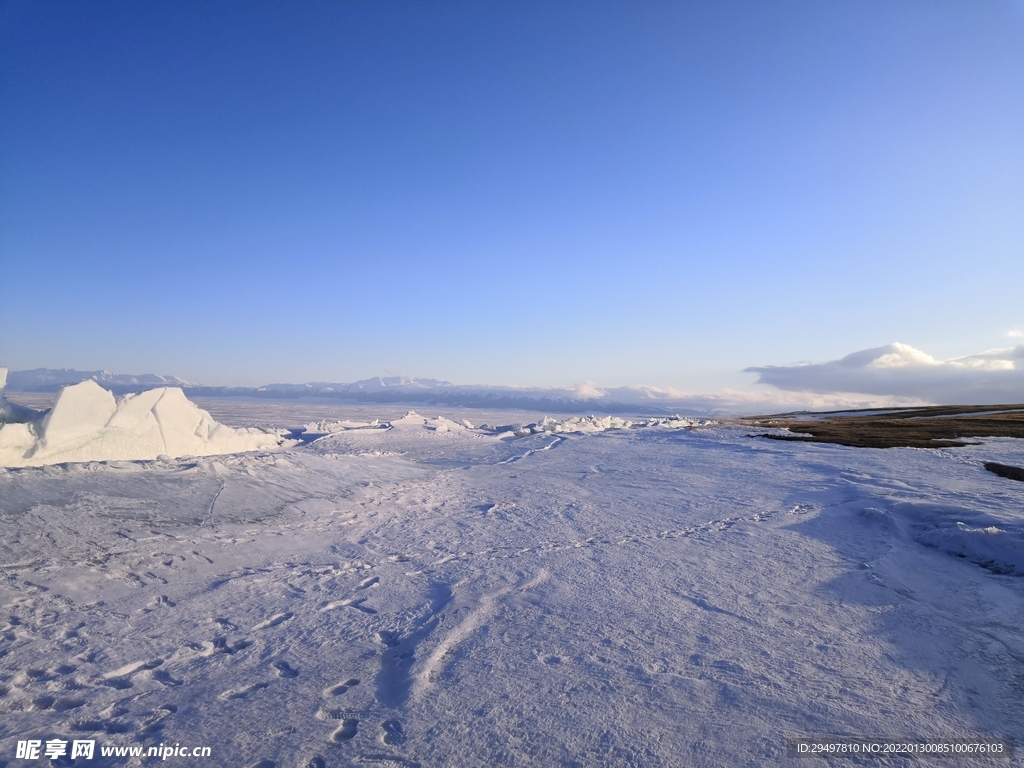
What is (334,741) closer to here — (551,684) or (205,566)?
(551,684)

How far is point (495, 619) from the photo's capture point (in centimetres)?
441

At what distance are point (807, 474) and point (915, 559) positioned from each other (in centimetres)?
507

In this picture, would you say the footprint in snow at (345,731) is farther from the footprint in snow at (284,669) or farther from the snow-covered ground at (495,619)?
the footprint in snow at (284,669)

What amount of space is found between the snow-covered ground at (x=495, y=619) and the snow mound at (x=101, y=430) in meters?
1.80

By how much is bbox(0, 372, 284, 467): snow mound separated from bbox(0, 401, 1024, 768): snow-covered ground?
1.80 metres

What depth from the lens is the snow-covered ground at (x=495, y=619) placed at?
297cm

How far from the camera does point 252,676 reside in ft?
11.5

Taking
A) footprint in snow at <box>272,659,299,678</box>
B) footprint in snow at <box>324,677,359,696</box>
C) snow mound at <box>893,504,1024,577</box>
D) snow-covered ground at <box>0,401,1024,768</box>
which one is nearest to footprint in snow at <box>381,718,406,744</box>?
snow-covered ground at <box>0,401,1024,768</box>

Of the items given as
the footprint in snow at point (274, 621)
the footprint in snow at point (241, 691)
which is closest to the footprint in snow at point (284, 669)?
the footprint in snow at point (241, 691)

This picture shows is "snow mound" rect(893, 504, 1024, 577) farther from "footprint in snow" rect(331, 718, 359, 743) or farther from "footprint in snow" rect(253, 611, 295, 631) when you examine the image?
"footprint in snow" rect(253, 611, 295, 631)

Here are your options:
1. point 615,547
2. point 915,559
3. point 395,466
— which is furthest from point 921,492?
point 395,466

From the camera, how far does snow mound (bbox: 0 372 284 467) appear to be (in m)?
8.91

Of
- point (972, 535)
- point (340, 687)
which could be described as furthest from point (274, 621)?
point (972, 535)

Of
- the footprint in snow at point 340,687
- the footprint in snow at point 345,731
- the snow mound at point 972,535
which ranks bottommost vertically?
the footprint in snow at point 340,687
